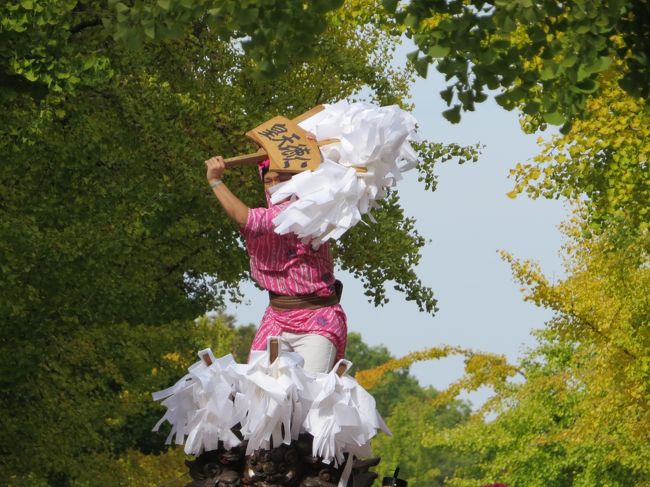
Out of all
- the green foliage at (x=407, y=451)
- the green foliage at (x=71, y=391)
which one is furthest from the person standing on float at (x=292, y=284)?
the green foliage at (x=407, y=451)

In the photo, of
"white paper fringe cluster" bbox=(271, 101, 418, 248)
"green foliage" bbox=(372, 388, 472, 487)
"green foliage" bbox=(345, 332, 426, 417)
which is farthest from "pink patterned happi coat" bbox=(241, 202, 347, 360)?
"green foliage" bbox=(345, 332, 426, 417)

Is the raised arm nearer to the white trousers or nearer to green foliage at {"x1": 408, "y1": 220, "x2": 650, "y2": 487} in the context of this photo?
the white trousers

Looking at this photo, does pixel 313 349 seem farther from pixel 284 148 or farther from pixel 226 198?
pixel 284 148

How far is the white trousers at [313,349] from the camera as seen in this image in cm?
1110

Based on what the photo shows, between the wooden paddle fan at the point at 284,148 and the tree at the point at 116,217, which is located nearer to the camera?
the wooden paddle fan at the point at 284,148

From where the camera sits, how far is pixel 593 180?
2086 centimetres

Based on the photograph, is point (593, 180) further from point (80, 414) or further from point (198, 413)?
point (198, 413)

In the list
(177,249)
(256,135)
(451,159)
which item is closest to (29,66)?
(256,135)

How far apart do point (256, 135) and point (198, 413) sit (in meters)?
2.04

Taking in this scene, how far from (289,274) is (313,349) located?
549 mm

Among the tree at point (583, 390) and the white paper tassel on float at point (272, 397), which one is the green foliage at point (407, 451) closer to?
the tree at point (583, 390)

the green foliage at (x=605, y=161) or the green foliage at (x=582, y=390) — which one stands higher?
the green foliage at (x=605, y=161)

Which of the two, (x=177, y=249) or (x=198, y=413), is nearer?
(x=198, y=413)

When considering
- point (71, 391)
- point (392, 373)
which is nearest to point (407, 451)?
point (392, 373)
